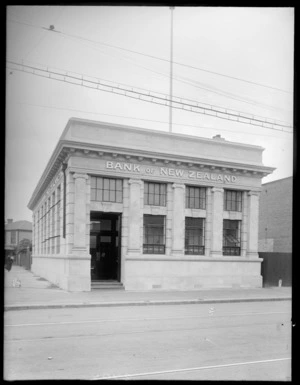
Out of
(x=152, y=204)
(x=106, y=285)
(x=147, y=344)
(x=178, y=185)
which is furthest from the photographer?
(x=106, y=285)

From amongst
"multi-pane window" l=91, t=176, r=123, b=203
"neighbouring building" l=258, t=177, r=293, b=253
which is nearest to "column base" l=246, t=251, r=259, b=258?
"neighbouring building" l=258, t=177, r=293, b=253

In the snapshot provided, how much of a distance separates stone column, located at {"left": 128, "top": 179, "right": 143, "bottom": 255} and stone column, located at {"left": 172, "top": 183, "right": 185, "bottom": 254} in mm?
1252

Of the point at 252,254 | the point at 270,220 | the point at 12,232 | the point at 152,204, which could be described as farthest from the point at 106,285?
the point at 12,232

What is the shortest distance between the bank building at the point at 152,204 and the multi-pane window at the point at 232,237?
0.03 metres

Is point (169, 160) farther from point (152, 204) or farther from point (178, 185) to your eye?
point (152, 204)

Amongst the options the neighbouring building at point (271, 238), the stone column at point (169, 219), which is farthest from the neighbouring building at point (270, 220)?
the stone column at point (169, 219)

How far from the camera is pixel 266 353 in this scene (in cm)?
808

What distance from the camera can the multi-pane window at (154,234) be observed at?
46.4 feet

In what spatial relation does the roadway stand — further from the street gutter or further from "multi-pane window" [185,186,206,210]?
"multi-pane window" [185,186,206,210]

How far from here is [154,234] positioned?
14.6 meters

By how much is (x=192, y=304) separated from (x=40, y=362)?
29.6ft

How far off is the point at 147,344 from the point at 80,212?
625 cm

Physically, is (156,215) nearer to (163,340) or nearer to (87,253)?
(87,253)

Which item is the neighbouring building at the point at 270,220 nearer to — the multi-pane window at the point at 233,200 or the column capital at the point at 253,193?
the column capital at the point at 253,193
